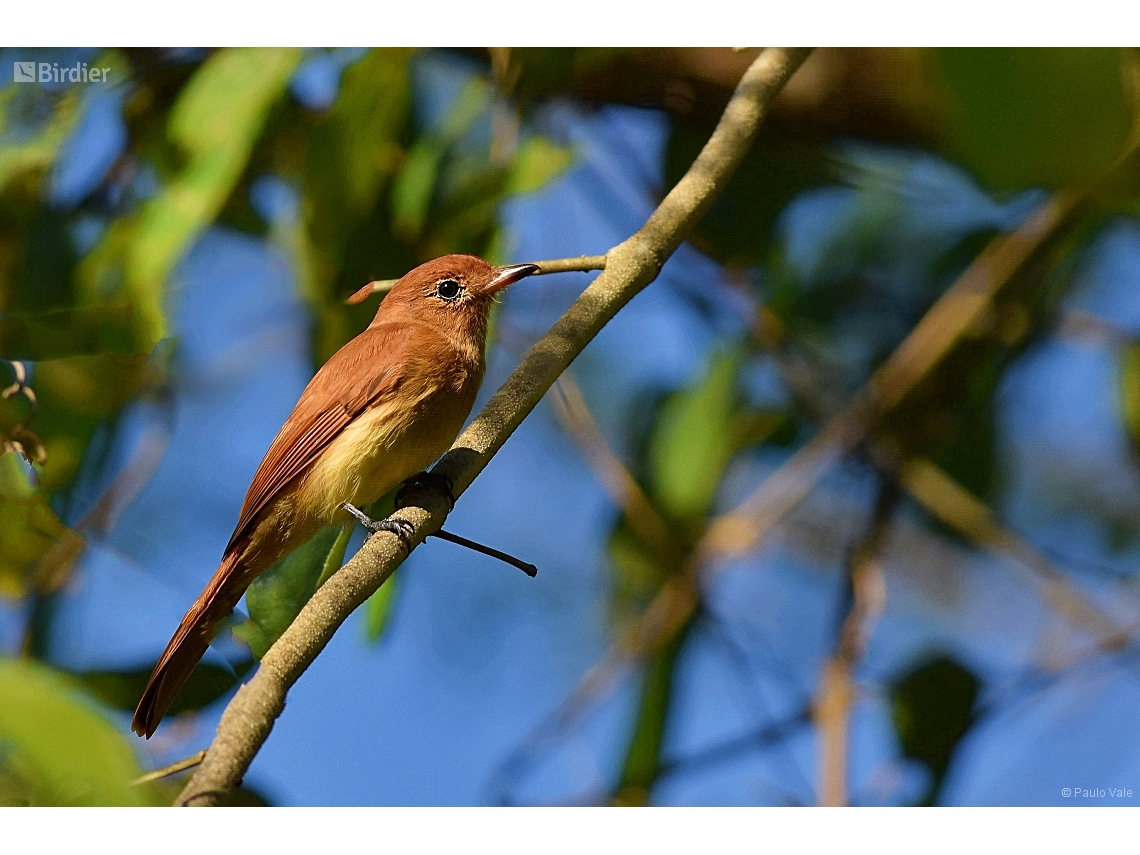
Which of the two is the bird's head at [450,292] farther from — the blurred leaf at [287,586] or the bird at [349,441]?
the blurred leaf at [287,586]

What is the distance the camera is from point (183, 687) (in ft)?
5.76

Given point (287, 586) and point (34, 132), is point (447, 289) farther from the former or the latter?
point (34, 132)

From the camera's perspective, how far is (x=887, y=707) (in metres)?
2.28

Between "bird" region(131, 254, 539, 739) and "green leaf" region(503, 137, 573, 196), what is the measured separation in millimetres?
251

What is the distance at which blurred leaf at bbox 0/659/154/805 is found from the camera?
1.21 m

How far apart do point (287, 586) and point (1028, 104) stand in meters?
1.43

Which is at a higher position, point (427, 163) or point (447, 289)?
point (427, 163)

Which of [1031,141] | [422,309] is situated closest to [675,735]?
[422,309]

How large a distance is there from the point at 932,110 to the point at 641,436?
3.16 feet

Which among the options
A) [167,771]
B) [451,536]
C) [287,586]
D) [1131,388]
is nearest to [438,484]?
[451,536]

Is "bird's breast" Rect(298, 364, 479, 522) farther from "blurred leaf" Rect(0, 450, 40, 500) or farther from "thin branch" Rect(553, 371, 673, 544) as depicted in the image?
"thin branch" Rect(553, 371, 673, 544)

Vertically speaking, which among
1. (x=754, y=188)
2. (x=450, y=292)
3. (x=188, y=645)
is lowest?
(x=188, y=645)

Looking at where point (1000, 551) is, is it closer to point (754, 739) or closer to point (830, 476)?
point (830, 476)

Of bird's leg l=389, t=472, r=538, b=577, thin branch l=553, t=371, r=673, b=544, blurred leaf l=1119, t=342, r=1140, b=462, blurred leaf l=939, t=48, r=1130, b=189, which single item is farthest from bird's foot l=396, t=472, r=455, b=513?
blurred leaf l=1119, t=342, r=1140, b=462
